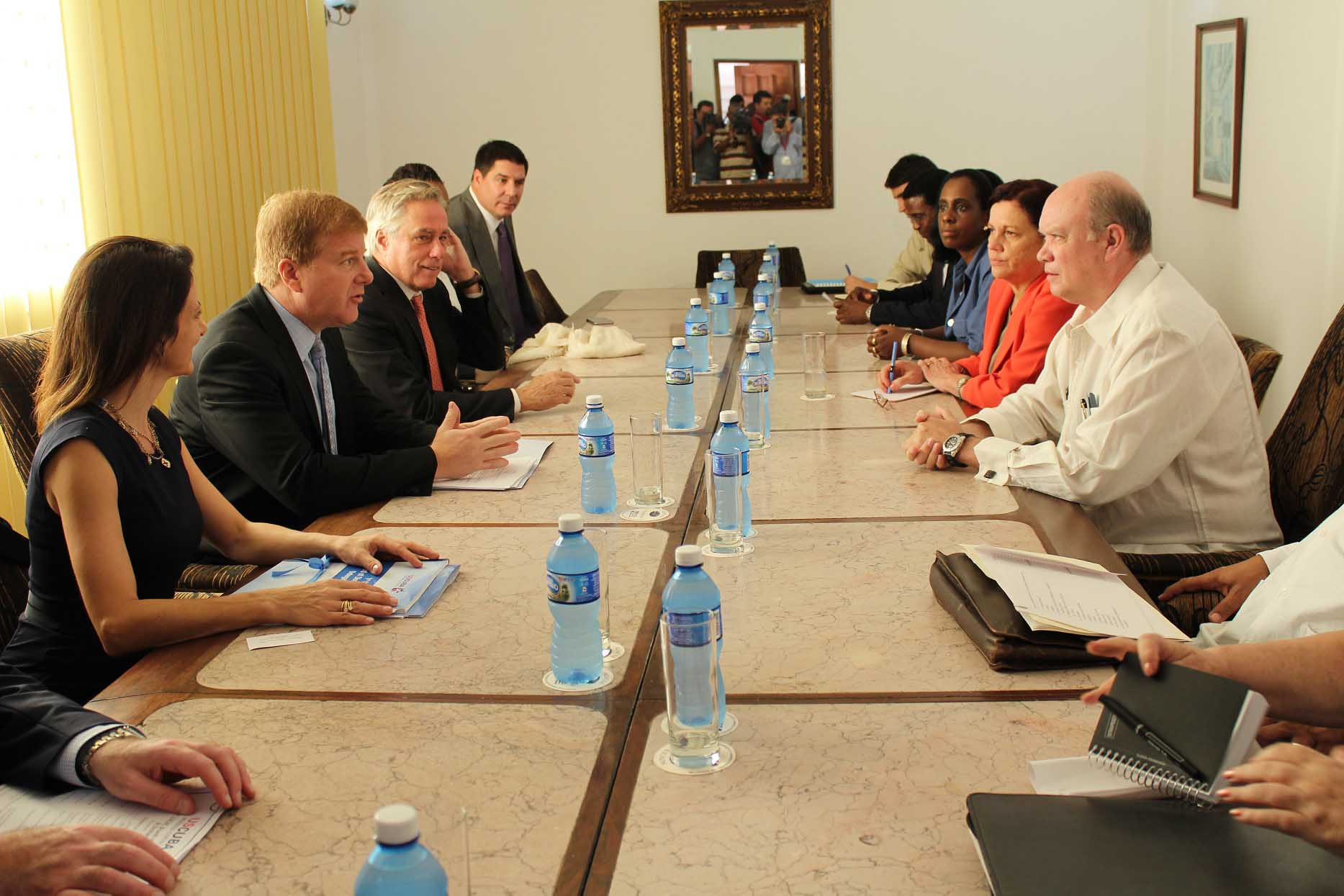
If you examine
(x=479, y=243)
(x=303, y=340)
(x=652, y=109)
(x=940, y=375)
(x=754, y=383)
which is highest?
(x=652, y=109)

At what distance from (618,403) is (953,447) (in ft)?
3.54

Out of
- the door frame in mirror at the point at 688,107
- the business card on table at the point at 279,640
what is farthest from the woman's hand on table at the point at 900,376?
the door frame in mirror at the point at 688,107

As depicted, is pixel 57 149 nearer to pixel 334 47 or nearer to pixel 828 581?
pixel 334 47

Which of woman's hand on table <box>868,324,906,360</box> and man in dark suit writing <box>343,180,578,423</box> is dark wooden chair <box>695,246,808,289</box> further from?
man in dark suit writing <box>343,180,578,423</box>

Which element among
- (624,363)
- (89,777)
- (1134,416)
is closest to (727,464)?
(1134,416)

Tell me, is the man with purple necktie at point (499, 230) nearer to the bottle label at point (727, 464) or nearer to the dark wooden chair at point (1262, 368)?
the dark wooden chair at point (1262, 368)

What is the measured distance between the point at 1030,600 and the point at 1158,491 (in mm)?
1046

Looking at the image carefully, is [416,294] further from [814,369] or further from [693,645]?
[693,645]

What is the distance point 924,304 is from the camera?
4.64 meters

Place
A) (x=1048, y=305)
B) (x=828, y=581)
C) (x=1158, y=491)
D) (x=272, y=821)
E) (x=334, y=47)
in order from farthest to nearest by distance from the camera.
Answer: (x=334, y=47) < (x=1048, y=305) < (x=1158, y=491) < (x=828, y=581) < (x=272, y=821)

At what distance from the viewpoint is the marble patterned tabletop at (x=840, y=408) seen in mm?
3041

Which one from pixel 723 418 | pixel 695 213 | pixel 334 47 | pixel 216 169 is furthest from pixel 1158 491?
pixel 334 47

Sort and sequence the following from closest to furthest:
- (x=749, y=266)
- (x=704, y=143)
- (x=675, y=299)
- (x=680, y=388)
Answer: (x=680, y=388) < (x=675, y=299) < (x=749, y=266) < (x=704, y=143)

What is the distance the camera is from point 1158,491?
99.0 inches
